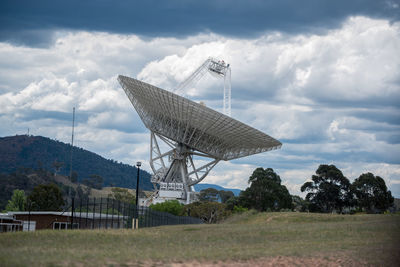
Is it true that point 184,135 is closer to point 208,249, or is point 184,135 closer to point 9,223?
point 9,223

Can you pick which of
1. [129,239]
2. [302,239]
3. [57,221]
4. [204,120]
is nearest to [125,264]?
[129,239]

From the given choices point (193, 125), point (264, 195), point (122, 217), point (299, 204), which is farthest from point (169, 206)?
point (299, 204)

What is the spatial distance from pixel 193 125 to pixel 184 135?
12.1ft

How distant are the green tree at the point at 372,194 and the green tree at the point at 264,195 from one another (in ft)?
46.4

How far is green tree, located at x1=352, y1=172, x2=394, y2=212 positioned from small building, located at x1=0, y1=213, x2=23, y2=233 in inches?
2748

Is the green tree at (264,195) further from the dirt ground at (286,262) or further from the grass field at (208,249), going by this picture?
the dirt ground at (286,262)

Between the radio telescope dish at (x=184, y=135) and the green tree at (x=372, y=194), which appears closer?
the radio telescope dish at (x=184, y=135)

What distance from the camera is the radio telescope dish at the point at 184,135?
65.4 m


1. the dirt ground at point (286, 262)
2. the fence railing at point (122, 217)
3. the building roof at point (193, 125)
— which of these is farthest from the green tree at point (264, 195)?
the dirt ground at point (286, 262)

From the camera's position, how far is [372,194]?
10750 centimetres

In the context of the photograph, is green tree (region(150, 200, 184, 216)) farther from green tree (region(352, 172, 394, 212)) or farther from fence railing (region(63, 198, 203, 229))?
green tree (region(352, 172, 394, 212))

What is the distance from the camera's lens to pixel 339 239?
1121 inches

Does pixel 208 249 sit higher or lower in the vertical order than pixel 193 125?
lower

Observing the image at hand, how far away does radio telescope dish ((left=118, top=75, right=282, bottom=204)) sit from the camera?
65375 millimetres
